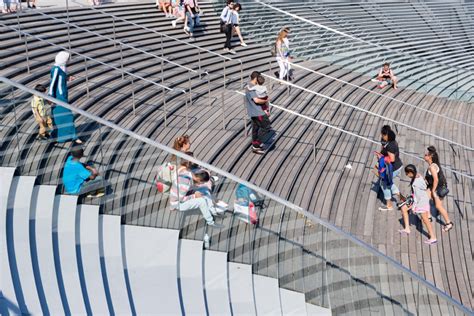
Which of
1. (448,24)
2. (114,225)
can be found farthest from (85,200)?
(448,24)

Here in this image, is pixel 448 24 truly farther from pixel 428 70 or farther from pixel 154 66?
pixel 154 66

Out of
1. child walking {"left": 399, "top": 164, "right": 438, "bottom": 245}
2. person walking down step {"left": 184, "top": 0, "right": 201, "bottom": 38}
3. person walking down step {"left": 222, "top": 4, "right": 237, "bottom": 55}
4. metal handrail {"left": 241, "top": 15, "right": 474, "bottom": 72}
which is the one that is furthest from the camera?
metal handrail {"left": 241, "top": 15, "right": 474, "bottom": 72}

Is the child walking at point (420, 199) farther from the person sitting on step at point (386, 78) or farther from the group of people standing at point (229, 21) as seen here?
the person sitting on step at point (386, 78)

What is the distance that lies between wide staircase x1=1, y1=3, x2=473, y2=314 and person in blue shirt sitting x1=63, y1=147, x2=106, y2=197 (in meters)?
0.12

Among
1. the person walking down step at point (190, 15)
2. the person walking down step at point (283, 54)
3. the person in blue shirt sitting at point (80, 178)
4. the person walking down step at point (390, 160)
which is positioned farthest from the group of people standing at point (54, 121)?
the person walking down step at point (190, 15)

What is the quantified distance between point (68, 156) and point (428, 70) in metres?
13.2

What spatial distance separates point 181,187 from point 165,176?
27cm

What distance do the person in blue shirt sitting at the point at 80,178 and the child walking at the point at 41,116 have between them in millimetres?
407

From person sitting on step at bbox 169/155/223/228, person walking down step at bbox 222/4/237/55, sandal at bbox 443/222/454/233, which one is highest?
person walking down step at bbox 222/4/237/55

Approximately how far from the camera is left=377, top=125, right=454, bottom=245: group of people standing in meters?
9.19

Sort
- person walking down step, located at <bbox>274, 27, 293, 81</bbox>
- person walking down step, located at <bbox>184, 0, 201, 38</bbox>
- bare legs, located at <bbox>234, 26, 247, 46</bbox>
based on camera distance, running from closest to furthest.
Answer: person walking down step, located at <bbox>274, 27, 293, 81</bbox> → person walking down step, located at <bbox>184, 0, 201, 38</bbox> → bare legs, located at <bbox>234, 26, 247, 46</bbox>

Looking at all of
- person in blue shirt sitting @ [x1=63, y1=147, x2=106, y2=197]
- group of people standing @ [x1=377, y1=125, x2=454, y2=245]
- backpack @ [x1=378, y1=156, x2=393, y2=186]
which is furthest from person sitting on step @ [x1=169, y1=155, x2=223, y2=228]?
backpack @ [x1=378, y1=156, x2=393, y2=186]

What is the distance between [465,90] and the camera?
1883 cm

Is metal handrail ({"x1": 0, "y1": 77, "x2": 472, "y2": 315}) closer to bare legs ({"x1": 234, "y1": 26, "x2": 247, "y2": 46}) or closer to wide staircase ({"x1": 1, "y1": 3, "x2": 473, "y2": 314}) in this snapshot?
wide staircase ({"x1": 1, "y1": 3, "x2": 473, "y2": 314})
